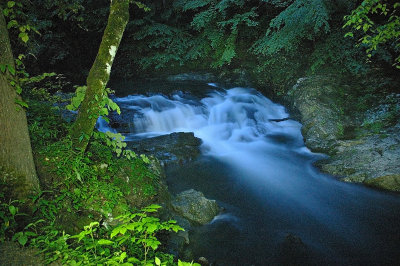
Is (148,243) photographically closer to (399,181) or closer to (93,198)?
(93,198)

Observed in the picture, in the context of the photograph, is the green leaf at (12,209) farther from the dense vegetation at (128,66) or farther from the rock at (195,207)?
the rock at (195,207)

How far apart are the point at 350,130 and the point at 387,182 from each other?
2.44 m

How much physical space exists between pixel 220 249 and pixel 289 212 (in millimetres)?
2025

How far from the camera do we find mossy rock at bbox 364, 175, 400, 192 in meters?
5.39

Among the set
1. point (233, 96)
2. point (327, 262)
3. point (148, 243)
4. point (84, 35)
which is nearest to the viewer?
point (148, 243)

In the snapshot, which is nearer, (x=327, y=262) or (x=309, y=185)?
(x=327, y=262)

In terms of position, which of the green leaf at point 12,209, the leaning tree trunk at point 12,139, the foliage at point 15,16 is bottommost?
the green leaf at point 12,209

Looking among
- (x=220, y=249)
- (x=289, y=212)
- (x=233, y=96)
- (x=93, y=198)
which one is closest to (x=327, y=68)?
(x=233, y=96)

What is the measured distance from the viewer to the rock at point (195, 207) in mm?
4613

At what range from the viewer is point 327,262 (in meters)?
3.91

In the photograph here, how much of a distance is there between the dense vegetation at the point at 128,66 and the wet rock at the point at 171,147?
1.26 m

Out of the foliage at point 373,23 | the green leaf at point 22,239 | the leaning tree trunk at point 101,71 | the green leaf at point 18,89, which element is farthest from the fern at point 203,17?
the green leaf at point 22,239

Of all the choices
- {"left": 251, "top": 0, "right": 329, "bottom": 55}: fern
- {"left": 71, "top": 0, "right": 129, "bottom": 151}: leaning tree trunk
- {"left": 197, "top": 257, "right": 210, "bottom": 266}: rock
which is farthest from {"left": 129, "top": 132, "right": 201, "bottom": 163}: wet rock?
{"left": 251, "top": 0, "right": 329, "bottom": 55}: fern

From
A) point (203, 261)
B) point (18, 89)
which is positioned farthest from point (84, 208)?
point (203, 261)
